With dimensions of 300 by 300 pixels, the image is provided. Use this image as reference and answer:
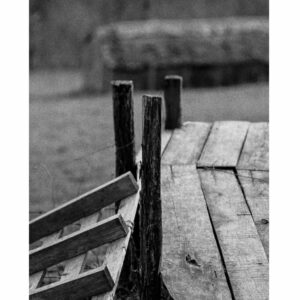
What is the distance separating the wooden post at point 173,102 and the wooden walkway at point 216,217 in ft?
1.59

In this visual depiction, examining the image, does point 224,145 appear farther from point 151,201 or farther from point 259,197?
point 151,201

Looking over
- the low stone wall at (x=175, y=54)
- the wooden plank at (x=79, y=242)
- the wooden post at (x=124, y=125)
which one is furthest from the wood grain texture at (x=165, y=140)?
the low stone wall at (x=175, y=54)

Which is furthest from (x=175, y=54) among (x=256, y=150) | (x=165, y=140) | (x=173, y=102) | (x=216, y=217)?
(x=216, y=217)

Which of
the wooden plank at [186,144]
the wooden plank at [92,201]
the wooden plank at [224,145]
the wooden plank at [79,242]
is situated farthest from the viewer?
the wooden plank at [186,144]

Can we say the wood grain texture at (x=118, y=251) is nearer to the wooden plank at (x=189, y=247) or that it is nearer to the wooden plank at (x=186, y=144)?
the wooden plank at (x=189, y=247)

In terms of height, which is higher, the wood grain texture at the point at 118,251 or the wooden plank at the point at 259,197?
the wooden plank at the point at 259,197

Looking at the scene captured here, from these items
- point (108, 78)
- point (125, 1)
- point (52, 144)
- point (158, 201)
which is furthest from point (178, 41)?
point (158, 201)

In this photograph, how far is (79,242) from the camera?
354 cm

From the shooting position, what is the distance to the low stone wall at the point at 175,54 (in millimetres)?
16031

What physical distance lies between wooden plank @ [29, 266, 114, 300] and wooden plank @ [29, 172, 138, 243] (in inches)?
38.2

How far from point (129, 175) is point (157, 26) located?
13.5 metres

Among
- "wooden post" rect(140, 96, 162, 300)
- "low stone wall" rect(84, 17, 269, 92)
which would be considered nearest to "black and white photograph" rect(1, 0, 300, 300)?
"wooden post" rect(140, 96, 162, 300)

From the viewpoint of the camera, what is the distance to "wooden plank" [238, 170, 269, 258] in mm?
3362

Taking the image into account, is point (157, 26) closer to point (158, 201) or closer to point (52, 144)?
→ point (52, 144)
